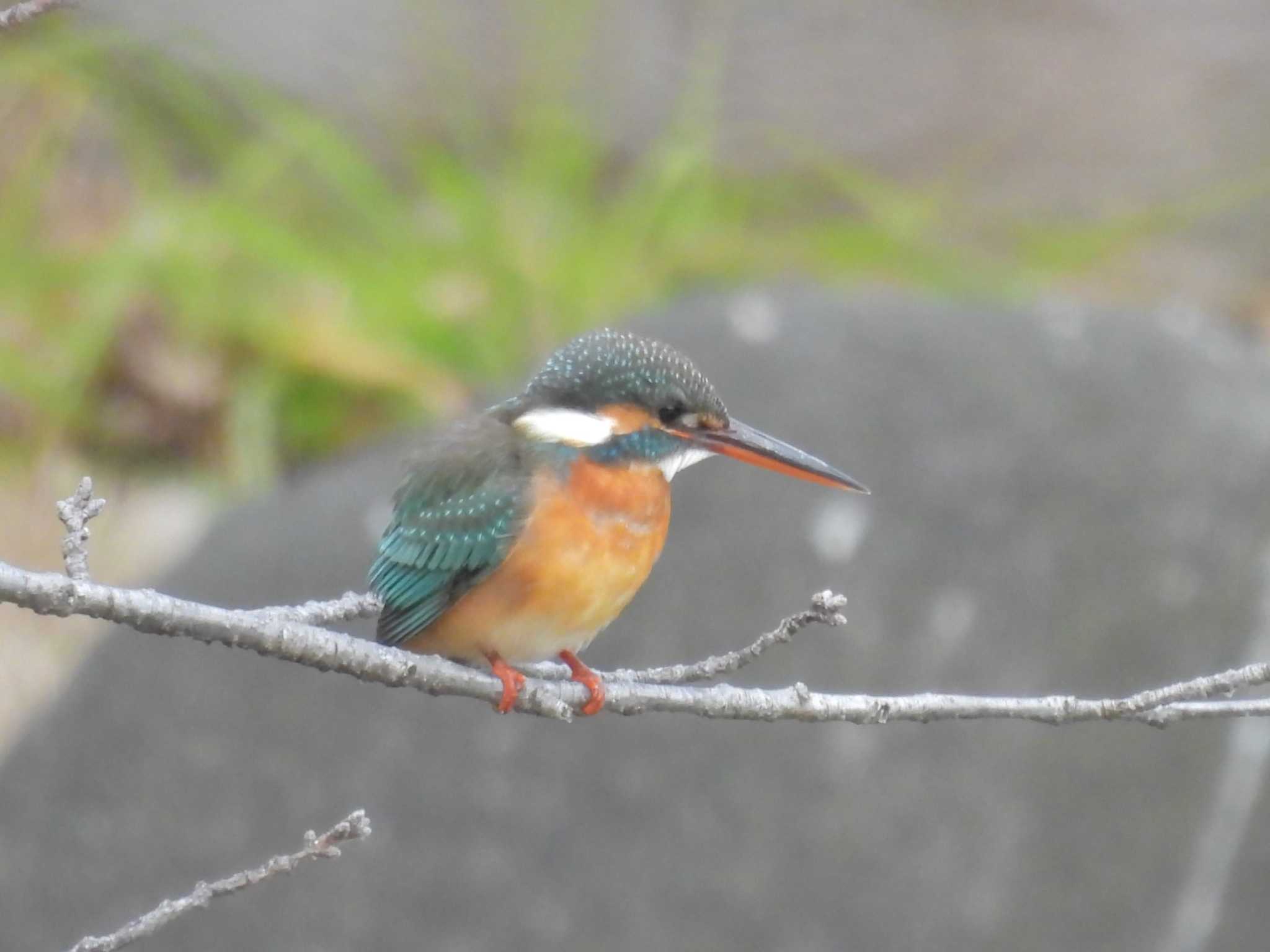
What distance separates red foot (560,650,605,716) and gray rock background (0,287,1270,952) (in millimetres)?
1698

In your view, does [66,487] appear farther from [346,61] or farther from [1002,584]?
[1002,584]

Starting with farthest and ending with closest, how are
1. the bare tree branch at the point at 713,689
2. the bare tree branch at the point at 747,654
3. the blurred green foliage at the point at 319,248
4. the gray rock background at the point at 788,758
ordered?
1. the blurred green foliage at the point at 319,248
2. the gray rock background at the point at 788,758
3. the bare tree branch at the point at 747,654
4. the bare tree branch at the point at 713,689

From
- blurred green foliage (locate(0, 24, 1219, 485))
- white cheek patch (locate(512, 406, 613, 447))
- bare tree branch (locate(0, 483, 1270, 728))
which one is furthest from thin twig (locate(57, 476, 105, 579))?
blurred green foliage (locate(0, 24, 1219, 485))

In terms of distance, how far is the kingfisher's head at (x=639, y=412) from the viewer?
96.1 inches

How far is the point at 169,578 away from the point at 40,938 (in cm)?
102

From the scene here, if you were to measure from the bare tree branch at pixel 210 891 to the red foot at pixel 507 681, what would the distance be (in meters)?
0.45

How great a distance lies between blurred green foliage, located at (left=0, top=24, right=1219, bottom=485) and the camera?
5691 millimetres

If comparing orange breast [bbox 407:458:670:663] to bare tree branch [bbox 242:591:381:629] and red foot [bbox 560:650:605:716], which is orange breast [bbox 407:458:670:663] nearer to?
red foot [bbox 560:650:605:716]

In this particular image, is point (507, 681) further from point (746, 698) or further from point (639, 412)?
point (639, 412)

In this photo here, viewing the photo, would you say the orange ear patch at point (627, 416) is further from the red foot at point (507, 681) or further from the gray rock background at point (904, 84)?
the gray rock background at point (904, 84)

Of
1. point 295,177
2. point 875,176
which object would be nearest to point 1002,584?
point 875,176

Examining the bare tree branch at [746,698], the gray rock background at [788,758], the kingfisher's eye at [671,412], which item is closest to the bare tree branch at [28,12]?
the bare tree branch at [746,698]

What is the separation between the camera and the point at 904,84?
6945 mm

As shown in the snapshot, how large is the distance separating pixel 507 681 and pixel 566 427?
511 mm
